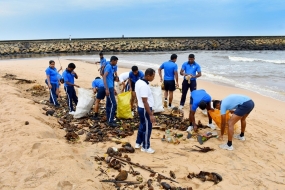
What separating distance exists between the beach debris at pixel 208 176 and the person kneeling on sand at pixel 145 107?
3.36ft

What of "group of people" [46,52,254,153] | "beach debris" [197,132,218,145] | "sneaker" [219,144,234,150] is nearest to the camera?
"group of people" [46,52,254,153]

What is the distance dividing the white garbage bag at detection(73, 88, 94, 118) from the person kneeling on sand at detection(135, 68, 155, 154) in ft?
7.18

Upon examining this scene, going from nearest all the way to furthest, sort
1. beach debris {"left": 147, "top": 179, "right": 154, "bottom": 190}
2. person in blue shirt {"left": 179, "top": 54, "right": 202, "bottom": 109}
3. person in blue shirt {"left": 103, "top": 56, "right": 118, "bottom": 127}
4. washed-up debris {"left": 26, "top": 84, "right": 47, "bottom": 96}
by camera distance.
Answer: beach debris {"left": 147, "top": 179, "right": 154, "bottom": 190} < person in blue shirt {"left": 103, "top": 56, "right": 118, "bottom": 127} < person in blue shirt {"left": 179, "top": 54, "right": 202, "bottom": 109} < washed-up debris {"left": 26, "top": 84, "right": 47, "bottom": 96}

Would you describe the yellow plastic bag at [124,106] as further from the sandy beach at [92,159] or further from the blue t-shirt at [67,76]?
the blue t-shirt at [67,76]

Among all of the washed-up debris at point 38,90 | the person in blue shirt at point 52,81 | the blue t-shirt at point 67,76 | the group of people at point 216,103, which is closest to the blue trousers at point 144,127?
the group of people at point 216,103

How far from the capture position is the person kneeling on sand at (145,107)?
470cm

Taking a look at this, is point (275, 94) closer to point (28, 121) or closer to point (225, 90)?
point (225, 90)

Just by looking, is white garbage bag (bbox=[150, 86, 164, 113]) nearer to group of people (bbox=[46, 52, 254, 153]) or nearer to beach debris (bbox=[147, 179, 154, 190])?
group of people (bbox=[46, 52, 254, 153])

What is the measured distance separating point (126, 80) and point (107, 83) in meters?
1.87

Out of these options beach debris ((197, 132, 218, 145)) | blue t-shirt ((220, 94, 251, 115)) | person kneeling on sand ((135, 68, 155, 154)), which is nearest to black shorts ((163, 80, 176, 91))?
beach debris ((197, 132, 218, 145))

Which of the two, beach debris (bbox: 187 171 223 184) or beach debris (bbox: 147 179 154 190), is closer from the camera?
beach debris (bbox: 147 179 154 190)

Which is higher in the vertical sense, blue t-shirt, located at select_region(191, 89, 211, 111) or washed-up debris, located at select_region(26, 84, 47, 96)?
blue t-shirt, located at select_region(191, 89, 211, 111)

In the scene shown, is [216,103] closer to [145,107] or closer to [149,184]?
[145,107]

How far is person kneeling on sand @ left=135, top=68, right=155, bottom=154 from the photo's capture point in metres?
4.70
